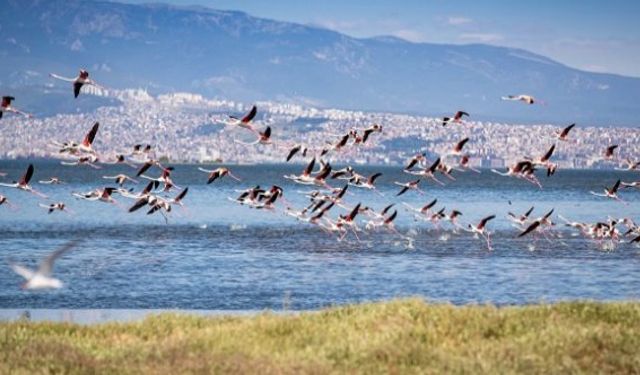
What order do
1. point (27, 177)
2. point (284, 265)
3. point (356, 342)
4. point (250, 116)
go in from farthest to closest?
point (284, 265)
point (27, 177)
point (250, 116)
point (356, 342)

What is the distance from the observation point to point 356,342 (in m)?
19.0

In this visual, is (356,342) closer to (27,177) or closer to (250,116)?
(250,116)

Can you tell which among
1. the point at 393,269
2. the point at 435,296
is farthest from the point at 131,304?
the point at 393,269

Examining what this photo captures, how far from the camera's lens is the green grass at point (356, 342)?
17.5 meters

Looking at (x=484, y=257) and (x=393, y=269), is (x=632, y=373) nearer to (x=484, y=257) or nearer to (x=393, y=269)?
(x=393, y=269)

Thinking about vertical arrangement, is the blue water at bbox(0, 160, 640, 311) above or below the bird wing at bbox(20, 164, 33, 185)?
below

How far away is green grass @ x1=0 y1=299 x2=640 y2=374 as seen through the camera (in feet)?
57.4

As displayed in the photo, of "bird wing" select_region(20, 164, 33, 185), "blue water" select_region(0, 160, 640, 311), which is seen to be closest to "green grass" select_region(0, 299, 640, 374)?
"blue water" select_region(0, 160, 640, 311)

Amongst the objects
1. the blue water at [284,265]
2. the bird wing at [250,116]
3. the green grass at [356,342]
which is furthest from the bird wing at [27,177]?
the green grass at [356,342]

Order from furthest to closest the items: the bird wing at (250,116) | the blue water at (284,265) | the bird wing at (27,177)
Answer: the blue water at (284,265)
the bird wing at (27,177)
the bird wing at (250,116)

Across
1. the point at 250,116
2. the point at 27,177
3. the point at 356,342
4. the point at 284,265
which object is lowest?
the point at 284,265

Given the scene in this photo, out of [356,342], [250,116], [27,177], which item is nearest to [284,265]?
[27,177]

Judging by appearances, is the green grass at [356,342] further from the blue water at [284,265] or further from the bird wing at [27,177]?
the bird wing at [27,177]

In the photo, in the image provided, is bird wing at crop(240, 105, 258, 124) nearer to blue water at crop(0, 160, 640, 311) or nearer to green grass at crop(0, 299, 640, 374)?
blue water at crop(0, 160, 640, 311)
